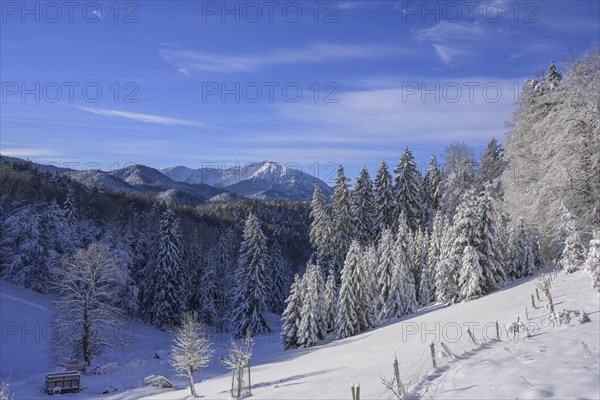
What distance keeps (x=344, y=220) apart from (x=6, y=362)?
37.3 m

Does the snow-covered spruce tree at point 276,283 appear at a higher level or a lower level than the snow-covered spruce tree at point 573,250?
lower

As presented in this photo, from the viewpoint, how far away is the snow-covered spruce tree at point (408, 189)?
175 ft

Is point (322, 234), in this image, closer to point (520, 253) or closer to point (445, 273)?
point (445, 273)

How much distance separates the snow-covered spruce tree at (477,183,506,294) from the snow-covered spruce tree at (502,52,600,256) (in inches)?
113

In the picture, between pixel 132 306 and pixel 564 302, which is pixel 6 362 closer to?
pixel 132 306

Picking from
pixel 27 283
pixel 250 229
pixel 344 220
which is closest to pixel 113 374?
pixel 250 229

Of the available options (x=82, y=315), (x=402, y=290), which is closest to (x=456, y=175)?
(x=402, y=290)

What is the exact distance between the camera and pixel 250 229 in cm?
5122

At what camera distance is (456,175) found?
50219mm

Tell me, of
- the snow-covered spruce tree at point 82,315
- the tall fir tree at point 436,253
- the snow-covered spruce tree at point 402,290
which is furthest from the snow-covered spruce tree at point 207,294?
the tall fir tree at point 436,253

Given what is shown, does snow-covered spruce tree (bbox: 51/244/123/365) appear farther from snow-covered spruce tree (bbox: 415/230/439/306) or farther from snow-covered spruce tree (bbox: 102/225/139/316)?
snow-covered spruce tree (bbox: 415/230/439/306)

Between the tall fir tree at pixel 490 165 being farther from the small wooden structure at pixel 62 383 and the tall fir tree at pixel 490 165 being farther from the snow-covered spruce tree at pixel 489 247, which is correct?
the small wooden structure at pixel 62 383

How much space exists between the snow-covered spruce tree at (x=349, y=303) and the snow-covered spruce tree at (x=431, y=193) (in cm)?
2259

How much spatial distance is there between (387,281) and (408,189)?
57.3ft
